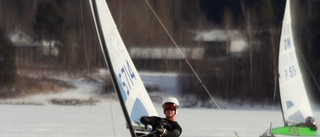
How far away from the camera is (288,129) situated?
16.5 metres

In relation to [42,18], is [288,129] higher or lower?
lower

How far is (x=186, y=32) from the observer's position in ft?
150

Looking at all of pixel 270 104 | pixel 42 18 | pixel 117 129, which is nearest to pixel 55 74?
pixel 42 18

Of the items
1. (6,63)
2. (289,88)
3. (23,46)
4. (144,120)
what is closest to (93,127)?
(289,88)

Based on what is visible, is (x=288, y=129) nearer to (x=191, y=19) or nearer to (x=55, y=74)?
(x=55, y=74)

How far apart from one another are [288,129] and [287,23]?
6.35 feet

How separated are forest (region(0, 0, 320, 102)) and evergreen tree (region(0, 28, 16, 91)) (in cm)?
4

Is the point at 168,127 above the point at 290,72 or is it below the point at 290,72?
below

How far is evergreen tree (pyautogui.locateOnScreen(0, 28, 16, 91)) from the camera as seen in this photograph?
3808 centimetres

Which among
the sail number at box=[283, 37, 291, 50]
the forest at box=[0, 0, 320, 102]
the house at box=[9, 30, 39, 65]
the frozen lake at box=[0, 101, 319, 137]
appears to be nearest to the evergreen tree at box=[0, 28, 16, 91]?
the forest at box=[0, 0, 320, 102]

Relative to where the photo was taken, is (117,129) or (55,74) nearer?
(117,129)

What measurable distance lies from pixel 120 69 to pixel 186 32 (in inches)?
1498

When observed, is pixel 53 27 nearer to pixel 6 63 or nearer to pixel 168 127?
pixel 6 63

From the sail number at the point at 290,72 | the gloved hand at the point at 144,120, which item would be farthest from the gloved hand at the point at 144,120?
the sail number at the point at 290,72
